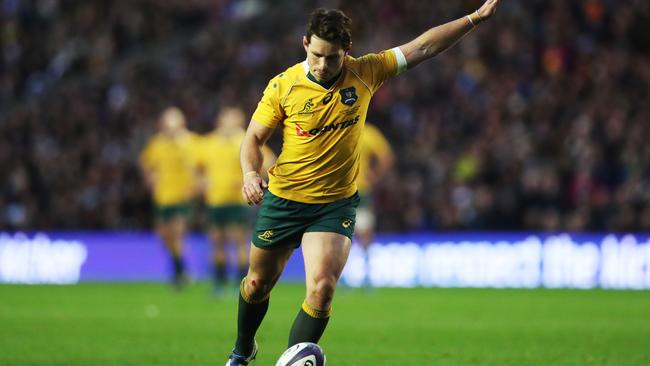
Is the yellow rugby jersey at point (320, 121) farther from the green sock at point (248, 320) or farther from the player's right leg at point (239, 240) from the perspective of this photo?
the player's right leg at point (239, 240)

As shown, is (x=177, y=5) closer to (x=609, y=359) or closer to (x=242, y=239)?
(x=242, y=239)

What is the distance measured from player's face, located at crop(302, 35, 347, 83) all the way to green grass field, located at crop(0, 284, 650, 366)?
242cm

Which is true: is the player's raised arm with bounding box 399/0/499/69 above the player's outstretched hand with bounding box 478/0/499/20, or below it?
below

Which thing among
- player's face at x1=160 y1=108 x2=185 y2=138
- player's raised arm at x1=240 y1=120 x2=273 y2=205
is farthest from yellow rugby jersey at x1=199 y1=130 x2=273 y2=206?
player's raised arm at x1=240 y1=120 x2=273 y2=205

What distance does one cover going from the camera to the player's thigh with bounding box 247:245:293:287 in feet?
23.6

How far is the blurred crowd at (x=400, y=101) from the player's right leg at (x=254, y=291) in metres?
12.0

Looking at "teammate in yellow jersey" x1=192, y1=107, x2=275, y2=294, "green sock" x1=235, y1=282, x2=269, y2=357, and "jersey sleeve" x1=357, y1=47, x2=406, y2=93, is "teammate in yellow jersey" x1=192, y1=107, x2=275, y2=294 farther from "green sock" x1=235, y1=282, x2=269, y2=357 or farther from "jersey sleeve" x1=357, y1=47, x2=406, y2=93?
"jersey sleeve" x1=357, y1=47, x2=406, y2=93

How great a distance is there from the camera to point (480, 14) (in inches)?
283

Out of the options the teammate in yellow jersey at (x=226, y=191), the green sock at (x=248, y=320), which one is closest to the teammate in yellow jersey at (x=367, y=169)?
the teammate in yellow jersey at (x=226, y=191)

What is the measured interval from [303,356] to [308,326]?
325mm

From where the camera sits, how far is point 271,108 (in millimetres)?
6988

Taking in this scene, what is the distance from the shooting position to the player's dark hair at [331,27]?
261 inches

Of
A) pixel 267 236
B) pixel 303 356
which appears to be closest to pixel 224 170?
pixel 267 236

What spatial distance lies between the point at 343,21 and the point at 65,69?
21.8 meters
